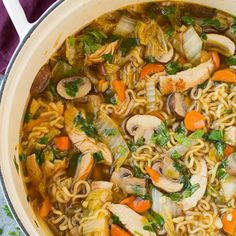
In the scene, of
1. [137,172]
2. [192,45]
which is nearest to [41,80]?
[137,172]

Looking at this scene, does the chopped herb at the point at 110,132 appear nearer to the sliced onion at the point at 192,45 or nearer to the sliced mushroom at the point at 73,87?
the sliced mushroom at the point at 73,87

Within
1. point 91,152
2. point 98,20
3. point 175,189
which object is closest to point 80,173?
point 91,152

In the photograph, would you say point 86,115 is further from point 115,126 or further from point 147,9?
point 147,9

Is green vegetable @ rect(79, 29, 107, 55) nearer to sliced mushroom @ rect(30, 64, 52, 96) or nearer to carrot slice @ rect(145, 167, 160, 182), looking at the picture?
sliced mushroom @ rect(30, 64, 52, 96)

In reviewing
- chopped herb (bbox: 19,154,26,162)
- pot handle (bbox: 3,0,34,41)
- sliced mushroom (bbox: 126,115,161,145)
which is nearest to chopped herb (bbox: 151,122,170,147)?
sliced mushroom (bbox: 126,115,161,145)

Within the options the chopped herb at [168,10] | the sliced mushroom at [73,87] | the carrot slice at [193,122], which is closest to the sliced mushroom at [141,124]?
the carrot slice at [193,122]

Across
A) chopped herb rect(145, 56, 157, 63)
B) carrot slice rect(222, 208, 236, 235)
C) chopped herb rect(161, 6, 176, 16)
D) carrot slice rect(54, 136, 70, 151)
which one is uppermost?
chopped herb rect(161, 6, 176, 16)

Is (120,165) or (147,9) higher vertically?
(147,9)

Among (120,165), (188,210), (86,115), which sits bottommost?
(188,210)
